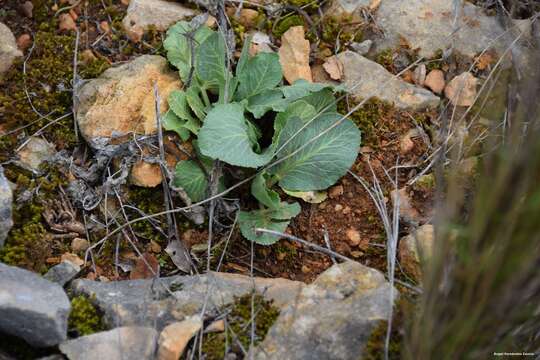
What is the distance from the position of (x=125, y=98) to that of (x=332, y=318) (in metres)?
1.27

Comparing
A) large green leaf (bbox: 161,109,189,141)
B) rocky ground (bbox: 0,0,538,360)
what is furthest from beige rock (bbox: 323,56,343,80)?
large green leaf (bbox: 161,109,189,141)

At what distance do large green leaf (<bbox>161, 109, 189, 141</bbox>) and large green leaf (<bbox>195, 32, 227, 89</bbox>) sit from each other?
0.21 m

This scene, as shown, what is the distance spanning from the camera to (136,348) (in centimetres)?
208

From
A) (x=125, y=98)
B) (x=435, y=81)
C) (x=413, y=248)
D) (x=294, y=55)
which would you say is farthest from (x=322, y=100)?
(x=125, y=98)

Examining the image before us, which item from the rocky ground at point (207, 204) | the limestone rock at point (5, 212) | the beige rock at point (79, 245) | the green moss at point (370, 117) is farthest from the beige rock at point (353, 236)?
the limestone rock at point (5, 212)

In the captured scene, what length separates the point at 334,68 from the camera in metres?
2.90

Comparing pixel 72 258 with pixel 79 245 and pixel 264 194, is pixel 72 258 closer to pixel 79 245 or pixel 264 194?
pixel 79 245

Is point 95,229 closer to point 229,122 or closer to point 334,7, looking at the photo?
point 229,122

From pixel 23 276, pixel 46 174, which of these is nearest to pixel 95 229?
pixel 46 174

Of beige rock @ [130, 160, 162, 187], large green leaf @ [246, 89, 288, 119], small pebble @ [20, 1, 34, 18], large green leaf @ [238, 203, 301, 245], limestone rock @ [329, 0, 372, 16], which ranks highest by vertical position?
limestone rock @ [329, 0, 372, 16]

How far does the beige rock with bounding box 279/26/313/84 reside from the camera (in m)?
2.85

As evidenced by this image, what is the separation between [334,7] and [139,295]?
1.63 meters

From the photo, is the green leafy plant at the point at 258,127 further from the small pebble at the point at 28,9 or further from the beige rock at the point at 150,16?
the small pebble at the point at 28,9

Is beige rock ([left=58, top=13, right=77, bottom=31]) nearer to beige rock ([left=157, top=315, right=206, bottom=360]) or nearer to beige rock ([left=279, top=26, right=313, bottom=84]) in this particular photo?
beige rock ([left=279, top=26, right=313, bottom=84])
